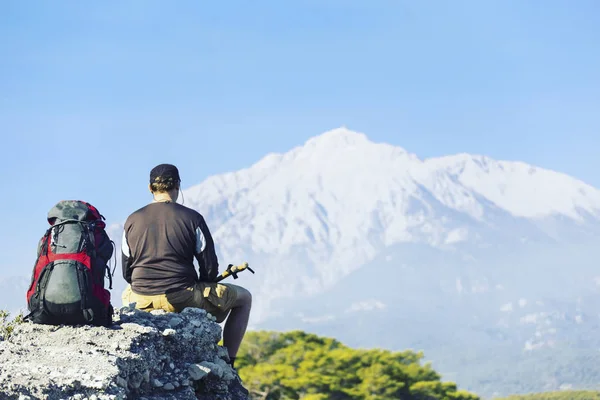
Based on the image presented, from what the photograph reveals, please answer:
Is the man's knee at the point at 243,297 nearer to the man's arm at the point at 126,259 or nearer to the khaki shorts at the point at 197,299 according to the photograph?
the khaki shorts at the point at 197,299

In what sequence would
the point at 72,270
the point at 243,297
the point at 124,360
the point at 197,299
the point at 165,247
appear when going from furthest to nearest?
the point at 243,297, the point at 197,299, the point at 165,247, the point at 72,270, the point at 124,360

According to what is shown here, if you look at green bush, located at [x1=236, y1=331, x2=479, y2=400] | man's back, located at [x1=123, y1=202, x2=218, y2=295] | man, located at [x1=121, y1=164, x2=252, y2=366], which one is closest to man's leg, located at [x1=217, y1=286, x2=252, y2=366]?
man, located at [x1=121, y1=164, x2=252, y2=366]

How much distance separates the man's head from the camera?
7.61 metres

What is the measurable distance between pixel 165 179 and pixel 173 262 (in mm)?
777

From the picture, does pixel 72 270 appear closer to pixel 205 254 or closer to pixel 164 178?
pixel 205 254

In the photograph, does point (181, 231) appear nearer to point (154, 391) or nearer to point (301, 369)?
point (154, 391)

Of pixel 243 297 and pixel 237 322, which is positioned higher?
pixel 243 297

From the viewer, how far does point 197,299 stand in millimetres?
7574

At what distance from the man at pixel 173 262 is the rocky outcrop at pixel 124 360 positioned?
0.70ft

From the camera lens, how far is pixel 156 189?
7.66 metres

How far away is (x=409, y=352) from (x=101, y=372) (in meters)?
45.6

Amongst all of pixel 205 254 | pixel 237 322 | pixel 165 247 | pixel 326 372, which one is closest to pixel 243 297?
pixel 237 322

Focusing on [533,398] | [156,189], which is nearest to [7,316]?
[156,189]

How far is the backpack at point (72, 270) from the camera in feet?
20.3
